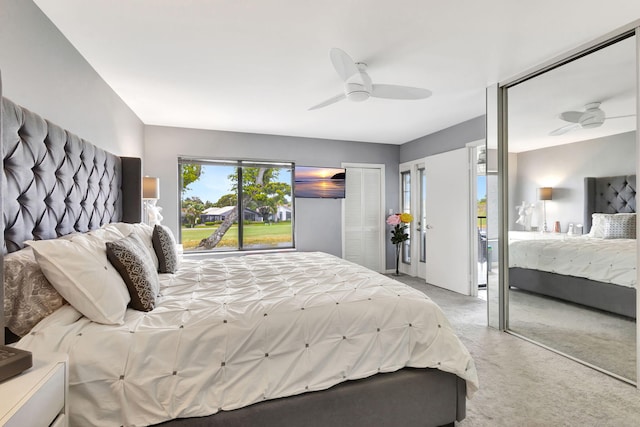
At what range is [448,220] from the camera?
4.75 metres

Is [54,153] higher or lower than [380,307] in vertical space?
higher

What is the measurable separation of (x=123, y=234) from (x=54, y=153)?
2.30 ft

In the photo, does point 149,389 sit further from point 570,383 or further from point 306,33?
point 570,383

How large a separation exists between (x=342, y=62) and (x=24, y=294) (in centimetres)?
216

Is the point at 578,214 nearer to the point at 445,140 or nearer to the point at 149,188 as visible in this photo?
the point at 445,140

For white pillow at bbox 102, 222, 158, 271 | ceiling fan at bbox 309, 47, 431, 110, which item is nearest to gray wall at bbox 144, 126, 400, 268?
white pillow at bbox 102, 222, 158, 271

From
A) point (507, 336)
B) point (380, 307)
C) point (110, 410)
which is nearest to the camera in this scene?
point (110, 410)

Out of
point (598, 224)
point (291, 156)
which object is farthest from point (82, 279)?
point (291, 156)

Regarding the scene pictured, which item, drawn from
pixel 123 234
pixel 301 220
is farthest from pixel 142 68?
pixel 301 220

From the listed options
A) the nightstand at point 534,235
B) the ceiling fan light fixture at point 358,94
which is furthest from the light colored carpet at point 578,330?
the ceiling fan light fixture at point 358,94

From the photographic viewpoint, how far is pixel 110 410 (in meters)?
1.29

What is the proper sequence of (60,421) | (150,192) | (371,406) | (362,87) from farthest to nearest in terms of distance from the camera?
1. (150,192)
2. (362,87)
3. (371,406)
4. (60,421)

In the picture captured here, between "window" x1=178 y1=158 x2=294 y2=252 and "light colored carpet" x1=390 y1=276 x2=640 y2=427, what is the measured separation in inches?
134

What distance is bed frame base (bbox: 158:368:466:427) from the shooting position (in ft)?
4.76
